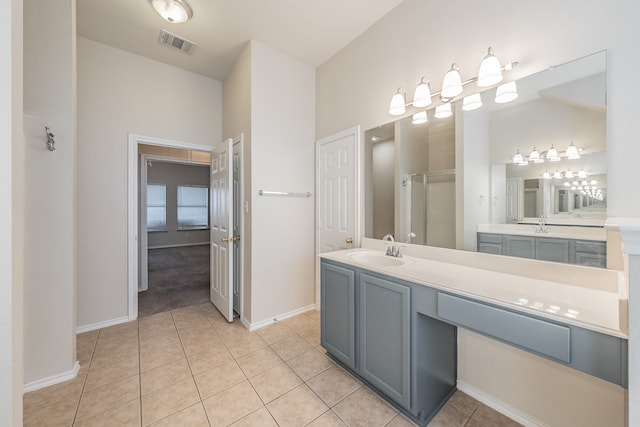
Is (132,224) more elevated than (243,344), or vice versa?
(132,224)

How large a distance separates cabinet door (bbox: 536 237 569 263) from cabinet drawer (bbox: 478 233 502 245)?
0.18 meters

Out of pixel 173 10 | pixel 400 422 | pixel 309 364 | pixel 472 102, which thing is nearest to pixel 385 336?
pixel 400 422

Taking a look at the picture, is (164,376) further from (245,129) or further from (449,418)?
(245,129)

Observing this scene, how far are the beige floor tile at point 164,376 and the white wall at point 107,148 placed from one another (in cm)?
121

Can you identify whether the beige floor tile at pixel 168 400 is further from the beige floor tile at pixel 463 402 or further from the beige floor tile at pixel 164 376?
the beige floor tile at pixel 463 402

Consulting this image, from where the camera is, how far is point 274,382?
1.73m

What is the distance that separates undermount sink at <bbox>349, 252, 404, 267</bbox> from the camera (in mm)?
1862

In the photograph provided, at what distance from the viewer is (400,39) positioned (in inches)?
78.4

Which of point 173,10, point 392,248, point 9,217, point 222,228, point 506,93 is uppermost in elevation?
point 173,10

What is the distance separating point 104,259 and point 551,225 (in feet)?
12.5

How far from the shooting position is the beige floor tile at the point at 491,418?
139 centimetres

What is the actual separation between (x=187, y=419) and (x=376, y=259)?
1.64 meters

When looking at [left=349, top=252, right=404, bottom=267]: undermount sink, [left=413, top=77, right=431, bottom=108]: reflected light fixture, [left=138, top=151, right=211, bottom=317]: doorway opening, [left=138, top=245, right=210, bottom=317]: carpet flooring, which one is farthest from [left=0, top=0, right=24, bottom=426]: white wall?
[left=138, top=151, right=211, bottom=317]: doorway opening

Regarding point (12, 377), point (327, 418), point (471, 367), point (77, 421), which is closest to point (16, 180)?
point (12, 377)
